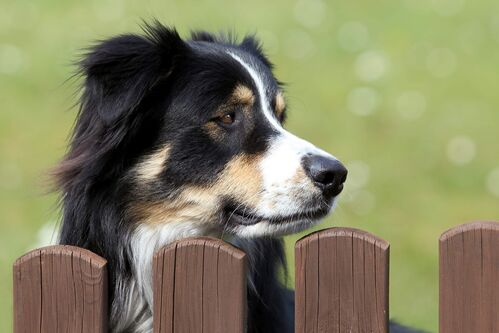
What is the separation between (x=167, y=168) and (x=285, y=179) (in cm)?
50

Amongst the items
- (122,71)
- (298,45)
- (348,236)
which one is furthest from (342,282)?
(298,45)

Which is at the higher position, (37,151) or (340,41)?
(340,41)

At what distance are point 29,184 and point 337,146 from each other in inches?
101

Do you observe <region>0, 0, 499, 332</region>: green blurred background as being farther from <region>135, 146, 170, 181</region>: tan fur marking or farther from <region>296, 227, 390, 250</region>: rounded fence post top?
<region>296, 227, 390, 250</region>: rounded fence post top

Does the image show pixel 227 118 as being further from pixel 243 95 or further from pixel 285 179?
pixel 285 179

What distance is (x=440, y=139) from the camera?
28.0 feet

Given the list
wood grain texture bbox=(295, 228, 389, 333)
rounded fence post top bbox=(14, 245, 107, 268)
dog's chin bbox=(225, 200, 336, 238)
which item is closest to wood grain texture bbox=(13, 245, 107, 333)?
rounded fence post top bbox=(14, 245, 107, 268)

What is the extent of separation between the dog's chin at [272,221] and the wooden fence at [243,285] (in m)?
0.88

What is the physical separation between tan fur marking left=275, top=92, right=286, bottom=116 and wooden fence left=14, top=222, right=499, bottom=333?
144 cm

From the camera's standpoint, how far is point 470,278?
8.16ft

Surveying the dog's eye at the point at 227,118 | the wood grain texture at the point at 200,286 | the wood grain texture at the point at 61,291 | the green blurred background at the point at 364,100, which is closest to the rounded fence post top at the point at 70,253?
the wood grain texture at the point at 61,291

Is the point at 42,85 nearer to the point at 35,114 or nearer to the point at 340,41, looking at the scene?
the point at 35,114

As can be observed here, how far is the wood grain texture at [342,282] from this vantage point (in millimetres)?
2523

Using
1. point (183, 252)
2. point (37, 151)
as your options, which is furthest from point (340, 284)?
point (37, 151)
